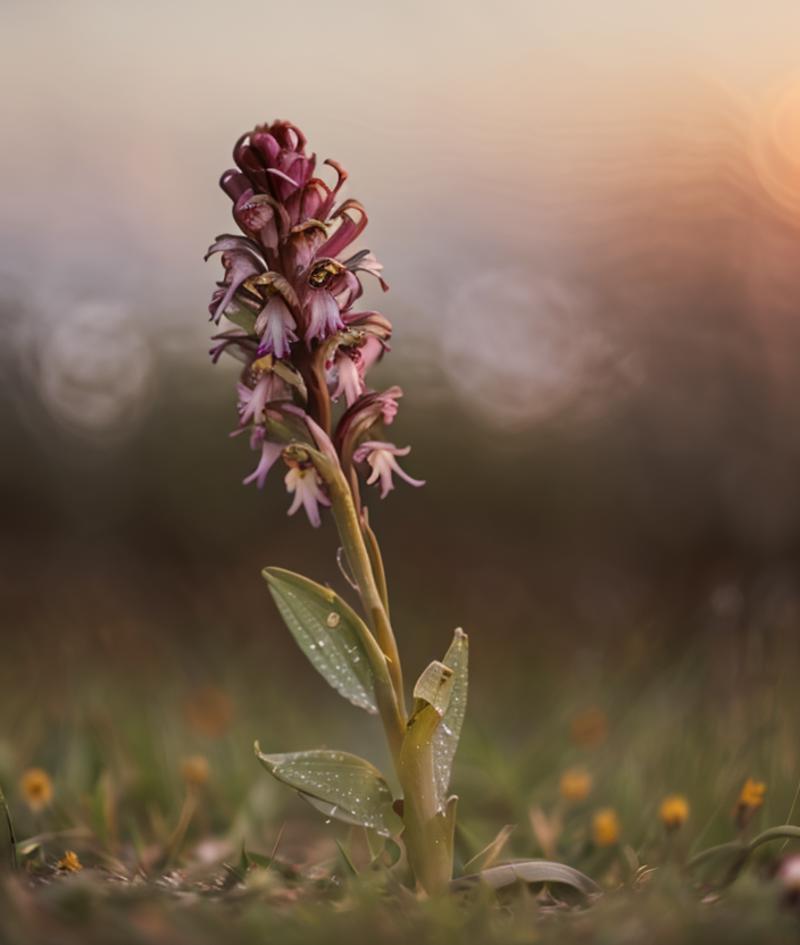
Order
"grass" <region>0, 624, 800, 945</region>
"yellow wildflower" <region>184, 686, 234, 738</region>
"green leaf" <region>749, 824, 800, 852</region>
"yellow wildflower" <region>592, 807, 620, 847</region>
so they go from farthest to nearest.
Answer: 1. "yellow wildflower" <region>184, 686, 234, 738</region>
2. "yellow wildflower" <region>592, 807, 620, 847</region>
3. "green leaf" <region>749, 824, 800, 852</region>
4. "grass" <region>0, 624, 800, 945</region>

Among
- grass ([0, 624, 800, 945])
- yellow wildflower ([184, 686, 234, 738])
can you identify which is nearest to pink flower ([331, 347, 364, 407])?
grass ([0, 624, 800, 945])

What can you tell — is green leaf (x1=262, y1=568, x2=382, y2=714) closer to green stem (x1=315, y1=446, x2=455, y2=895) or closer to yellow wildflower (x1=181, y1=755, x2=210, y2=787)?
green stem (x1=315, y1=446, x2=455, y2=895)

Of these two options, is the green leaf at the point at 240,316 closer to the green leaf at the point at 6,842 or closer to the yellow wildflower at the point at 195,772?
the green leaf at the point at 6,842

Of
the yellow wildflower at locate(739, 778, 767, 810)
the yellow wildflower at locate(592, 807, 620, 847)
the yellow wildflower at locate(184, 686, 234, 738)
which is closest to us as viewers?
the yellow wildflower at locate(739, 778, 767, 810)

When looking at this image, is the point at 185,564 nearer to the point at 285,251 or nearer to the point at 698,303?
the point at 698,303

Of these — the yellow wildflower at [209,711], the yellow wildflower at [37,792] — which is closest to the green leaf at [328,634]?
the yellow wildflower at [37,792]

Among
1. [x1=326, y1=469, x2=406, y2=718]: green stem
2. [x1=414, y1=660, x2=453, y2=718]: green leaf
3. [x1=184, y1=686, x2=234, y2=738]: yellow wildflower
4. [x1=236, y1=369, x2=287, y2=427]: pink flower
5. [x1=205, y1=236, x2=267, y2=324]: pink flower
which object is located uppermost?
[x1=205, y1=236, x2=267, y2=324]: pink flower

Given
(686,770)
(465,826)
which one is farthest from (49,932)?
(686,770)

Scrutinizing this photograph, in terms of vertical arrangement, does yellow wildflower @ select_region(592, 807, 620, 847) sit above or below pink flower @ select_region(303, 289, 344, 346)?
below
